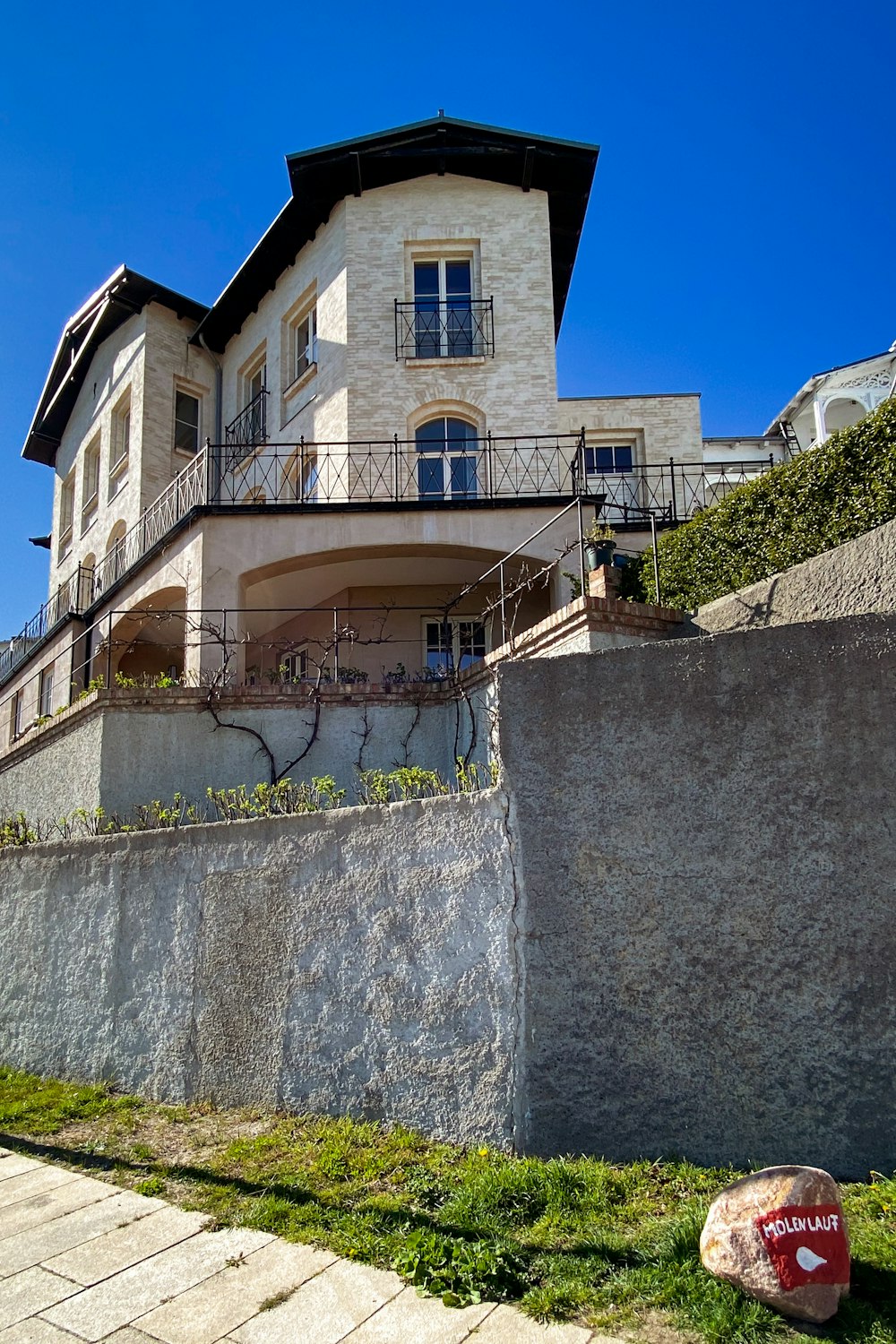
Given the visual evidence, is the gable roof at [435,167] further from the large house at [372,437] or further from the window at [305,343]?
the window at [305,343]

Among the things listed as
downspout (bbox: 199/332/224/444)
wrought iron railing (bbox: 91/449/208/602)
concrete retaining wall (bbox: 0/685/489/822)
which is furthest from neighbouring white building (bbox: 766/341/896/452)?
concrete retaining wall (bbox: 0/685/489/822)

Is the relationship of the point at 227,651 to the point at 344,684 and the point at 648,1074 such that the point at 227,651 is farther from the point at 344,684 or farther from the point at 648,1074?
the point at 648,1074

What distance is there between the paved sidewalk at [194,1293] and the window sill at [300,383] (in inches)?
549

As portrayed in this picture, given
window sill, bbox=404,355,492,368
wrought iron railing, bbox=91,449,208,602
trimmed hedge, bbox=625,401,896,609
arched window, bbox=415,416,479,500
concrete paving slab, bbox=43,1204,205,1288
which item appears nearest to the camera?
concrete paving slab, bbox=43,1204,205,1288

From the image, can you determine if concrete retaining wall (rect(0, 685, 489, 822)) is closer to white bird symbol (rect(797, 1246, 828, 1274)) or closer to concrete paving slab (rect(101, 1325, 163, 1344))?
concrete paving slab (rect(101, 1325, 163, 1344))

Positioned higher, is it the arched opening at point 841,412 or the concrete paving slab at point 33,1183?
the arched opening at point 841,412

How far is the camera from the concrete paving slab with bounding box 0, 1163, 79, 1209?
495cm

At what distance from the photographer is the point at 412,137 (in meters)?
15.6

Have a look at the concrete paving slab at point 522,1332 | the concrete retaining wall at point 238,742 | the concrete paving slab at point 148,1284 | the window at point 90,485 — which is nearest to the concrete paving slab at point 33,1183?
the concrete paving slab at point 148,1284

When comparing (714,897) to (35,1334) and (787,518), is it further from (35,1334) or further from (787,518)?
(787,518)

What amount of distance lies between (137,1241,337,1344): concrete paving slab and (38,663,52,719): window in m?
15.3

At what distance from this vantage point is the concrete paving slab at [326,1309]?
3332 mm

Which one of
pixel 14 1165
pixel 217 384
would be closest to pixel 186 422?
pixel 217 384

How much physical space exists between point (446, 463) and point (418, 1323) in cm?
1315
